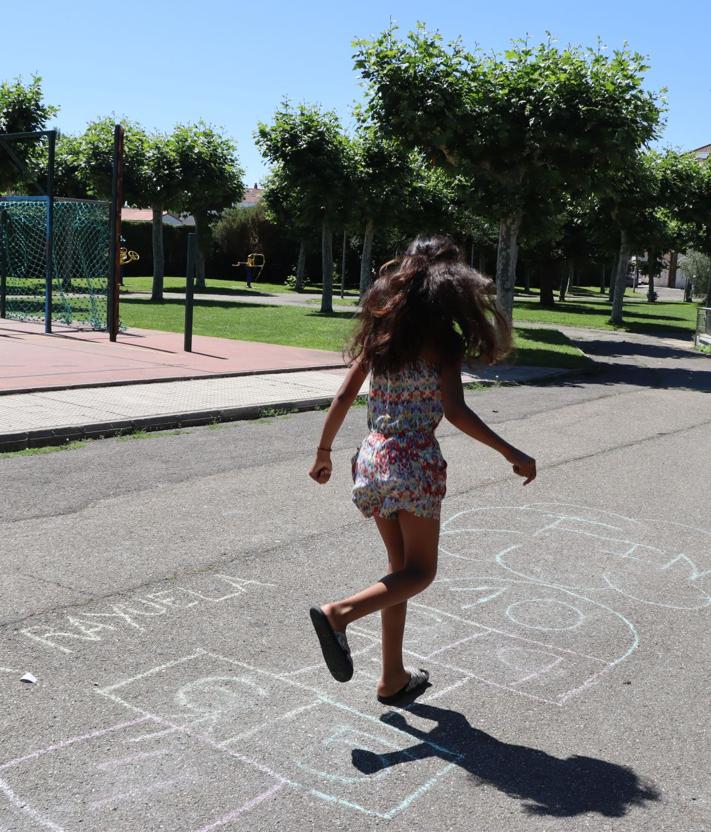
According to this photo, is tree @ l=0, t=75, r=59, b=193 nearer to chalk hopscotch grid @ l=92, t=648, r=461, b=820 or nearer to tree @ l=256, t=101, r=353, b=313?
tree @ l=256, t=101, r=353, b=313

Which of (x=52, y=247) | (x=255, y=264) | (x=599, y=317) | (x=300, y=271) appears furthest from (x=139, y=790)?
(x=255, y=264)

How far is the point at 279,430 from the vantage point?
10.1 metres

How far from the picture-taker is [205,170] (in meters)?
31.7

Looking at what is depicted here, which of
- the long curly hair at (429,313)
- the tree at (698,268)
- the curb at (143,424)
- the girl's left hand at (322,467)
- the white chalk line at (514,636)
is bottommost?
the white chalk line at (514,636)

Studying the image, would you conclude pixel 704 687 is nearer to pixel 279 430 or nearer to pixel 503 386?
pixel 279 430

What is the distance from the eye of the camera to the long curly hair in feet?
11.4

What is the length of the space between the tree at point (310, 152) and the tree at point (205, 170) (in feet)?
13.1

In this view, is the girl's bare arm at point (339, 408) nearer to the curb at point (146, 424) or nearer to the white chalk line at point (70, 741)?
the white chalk line at point (70, 741)

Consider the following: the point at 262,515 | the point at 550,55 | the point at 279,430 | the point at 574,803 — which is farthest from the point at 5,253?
the point at 574,803

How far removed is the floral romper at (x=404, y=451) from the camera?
3.44 metres

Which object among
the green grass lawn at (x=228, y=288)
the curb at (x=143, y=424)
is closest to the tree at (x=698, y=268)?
the green grass lawn at (x=228, y=288)

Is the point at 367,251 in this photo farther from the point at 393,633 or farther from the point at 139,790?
the point at 139,790

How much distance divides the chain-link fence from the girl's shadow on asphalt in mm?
15961

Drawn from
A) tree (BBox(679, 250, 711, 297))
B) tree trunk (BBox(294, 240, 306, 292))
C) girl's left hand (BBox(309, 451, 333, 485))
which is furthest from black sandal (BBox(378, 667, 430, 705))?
tree (BBox(679, 250, 711, 297))
